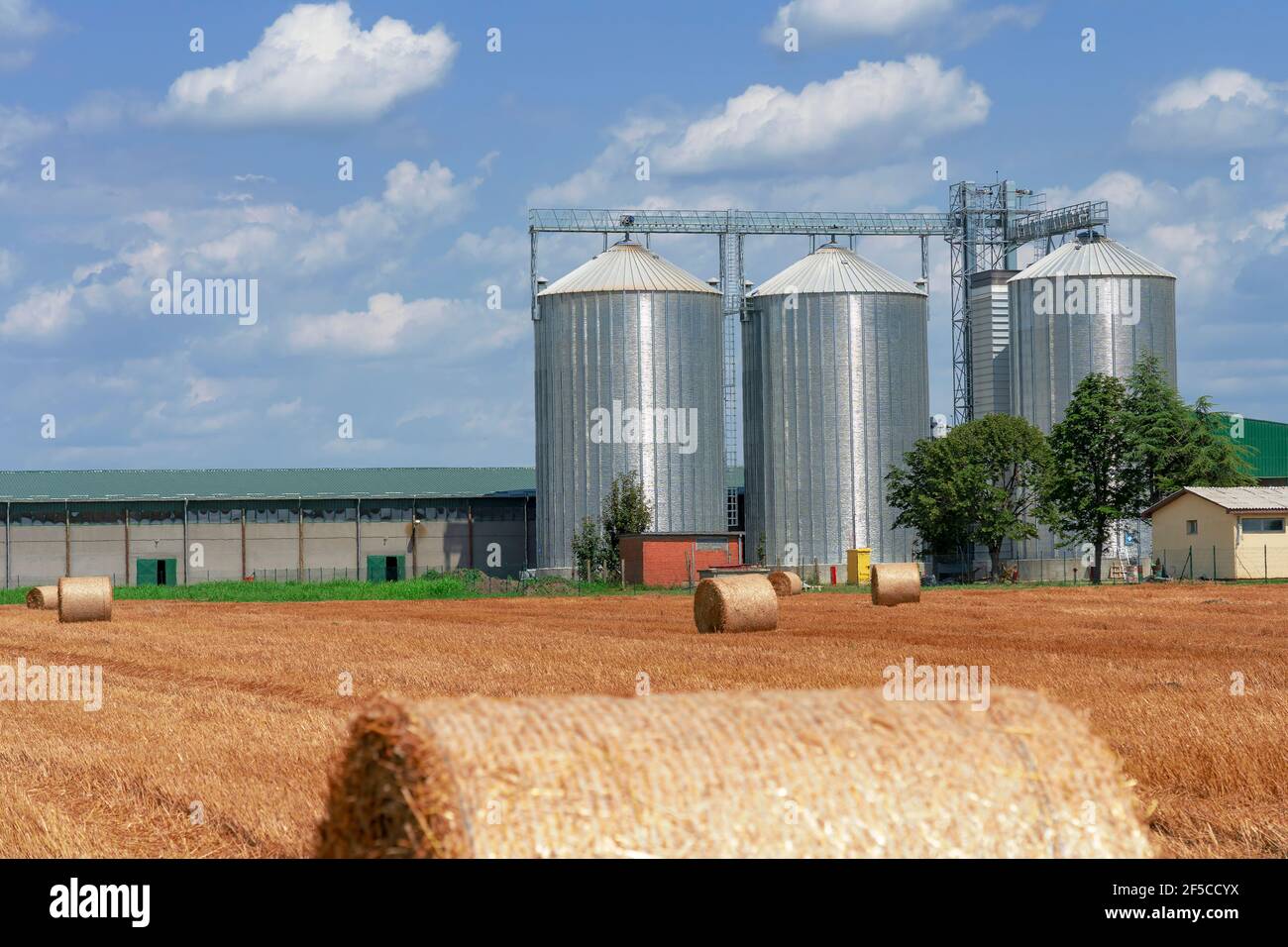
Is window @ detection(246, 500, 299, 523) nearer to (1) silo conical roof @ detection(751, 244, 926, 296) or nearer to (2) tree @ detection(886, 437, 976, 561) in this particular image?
(1) silo conical roof @ detection(751, 244, 926, 296)

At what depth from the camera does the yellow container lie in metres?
68.1

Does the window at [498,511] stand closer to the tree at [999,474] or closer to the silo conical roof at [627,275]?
the silo conical roof at [627,275]

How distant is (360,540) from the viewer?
8206cm

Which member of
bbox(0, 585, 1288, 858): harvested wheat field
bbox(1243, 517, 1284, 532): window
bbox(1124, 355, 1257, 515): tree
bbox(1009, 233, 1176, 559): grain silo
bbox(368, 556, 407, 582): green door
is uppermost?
bbox(1009, 233, 1176, 559): grain silo

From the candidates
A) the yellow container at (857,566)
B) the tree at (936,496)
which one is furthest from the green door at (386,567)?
the tree at (936,496)

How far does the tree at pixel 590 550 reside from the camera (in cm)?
6806

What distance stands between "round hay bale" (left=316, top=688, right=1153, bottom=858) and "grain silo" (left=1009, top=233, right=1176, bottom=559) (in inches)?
2610

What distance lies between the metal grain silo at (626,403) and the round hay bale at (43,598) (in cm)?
2647

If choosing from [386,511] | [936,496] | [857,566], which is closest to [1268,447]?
[936,496]

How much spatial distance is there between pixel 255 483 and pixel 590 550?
2576 centimetres

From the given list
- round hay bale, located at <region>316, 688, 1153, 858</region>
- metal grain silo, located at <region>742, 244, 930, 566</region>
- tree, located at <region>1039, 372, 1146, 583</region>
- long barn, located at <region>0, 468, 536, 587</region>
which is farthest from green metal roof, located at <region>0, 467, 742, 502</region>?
round hay bale, located at <region>316, 688, 1153, 858</region>

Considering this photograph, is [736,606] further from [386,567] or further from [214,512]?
[214,512]

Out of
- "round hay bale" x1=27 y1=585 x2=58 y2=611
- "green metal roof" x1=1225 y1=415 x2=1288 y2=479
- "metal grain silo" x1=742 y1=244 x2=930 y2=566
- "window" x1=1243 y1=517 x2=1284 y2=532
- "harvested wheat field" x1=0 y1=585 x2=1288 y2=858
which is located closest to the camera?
"harvested wheat field" x1=0 y1=585 x2=1288 y2=858
